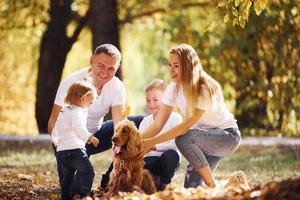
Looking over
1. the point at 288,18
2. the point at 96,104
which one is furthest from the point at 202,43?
the point at 96,104

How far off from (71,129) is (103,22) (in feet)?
26.9

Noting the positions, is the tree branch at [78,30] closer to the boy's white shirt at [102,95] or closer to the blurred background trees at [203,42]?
the blurred background trees at [203,42]

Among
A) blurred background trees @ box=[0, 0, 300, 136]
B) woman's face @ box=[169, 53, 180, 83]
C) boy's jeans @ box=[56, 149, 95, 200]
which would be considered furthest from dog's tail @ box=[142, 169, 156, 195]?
blurred background trees @ box=[0, 0, 300, 136]

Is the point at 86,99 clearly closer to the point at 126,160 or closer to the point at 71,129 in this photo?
the point at 71,129

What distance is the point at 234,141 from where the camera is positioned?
7637 millimetres

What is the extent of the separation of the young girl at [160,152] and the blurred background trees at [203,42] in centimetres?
670

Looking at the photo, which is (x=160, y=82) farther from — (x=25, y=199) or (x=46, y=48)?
(x=46, y=48)

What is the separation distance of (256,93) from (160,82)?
10.0 m

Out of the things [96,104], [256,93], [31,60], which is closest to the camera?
[96,104]

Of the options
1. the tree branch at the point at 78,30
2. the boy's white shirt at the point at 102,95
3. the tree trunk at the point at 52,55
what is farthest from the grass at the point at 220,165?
the tree branch at the point at 78,30

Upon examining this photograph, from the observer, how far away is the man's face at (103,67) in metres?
7.68

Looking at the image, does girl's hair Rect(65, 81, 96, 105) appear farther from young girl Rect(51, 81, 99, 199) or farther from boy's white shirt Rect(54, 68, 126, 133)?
boy's white shirt Rect(54, 68, 126, 133)

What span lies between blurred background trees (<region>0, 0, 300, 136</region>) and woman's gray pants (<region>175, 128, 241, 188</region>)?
7.06 m

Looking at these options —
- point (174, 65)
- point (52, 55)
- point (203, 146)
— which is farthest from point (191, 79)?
point (52, 55)
